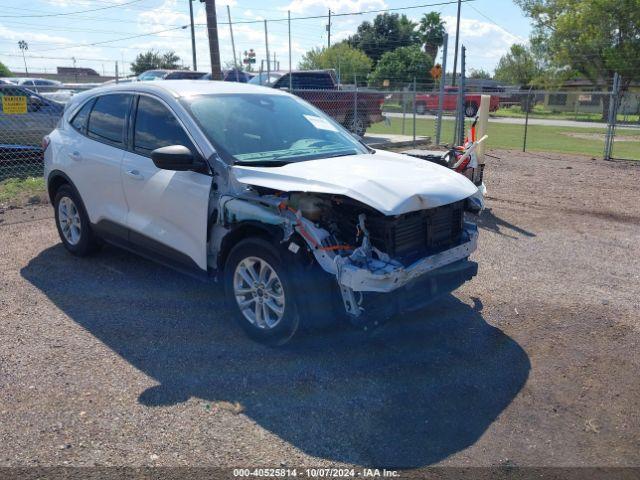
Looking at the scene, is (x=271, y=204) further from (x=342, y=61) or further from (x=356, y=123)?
(x=342, y=61)

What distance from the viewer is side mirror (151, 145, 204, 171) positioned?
415 centimetres

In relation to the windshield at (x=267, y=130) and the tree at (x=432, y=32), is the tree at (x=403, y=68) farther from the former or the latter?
the windshield at (x=267, y=130)

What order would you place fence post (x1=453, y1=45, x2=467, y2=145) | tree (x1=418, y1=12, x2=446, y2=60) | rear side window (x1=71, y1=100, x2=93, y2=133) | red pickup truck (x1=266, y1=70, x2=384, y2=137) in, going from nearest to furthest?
rear side window (x1=71, y1=100, x2=93, y2=133)
fence post (x1=453, y1=45, x2=467, y2=145)
red pickup truck (x1=266, y1=70, x2=384, y2=137)
tree (x1=418, y1=12, x2=446, y2=60)

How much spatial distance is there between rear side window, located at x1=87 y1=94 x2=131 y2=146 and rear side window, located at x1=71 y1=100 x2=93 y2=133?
0.30 feet

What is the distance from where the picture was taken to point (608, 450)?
313cm

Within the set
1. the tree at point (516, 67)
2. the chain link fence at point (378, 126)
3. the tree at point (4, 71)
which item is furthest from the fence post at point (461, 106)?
the tree at point (516, 67)

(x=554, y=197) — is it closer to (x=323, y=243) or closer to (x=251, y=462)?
(x=323, y=243)

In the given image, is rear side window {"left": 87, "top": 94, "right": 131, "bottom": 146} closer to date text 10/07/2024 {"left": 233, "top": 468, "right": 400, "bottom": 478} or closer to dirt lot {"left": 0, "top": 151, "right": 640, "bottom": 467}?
dirt lot {"left": 0, "top": 151, "right": 640, "bottom": 467}

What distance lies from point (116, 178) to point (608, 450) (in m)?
4.29

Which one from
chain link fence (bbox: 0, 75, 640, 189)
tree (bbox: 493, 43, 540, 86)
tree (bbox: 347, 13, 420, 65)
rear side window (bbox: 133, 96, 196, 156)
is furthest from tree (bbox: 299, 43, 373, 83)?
rear side window (bbox: 133, 96, 196, 156)

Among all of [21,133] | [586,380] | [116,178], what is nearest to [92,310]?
[116,178]

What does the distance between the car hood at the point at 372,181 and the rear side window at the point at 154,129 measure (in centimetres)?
74

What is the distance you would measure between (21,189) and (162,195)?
19.9 feet

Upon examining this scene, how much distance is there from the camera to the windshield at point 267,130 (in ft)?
14.7
